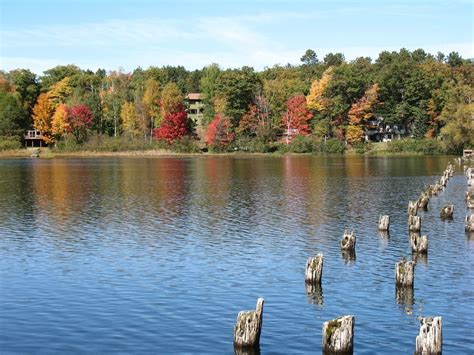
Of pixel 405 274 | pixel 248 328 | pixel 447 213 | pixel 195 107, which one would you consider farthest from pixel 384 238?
pixel 195 107

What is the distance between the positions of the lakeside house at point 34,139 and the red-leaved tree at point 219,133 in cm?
4486

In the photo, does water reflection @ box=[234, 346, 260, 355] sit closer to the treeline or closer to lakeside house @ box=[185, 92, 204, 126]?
the treeline

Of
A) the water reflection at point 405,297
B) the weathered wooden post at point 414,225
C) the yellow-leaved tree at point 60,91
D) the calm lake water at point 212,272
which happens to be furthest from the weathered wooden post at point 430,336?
the yellow-leaved tree at point 60,91

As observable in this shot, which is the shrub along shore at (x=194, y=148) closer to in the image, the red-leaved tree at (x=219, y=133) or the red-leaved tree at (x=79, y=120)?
the red-leaved tree at (x=219, y=133)

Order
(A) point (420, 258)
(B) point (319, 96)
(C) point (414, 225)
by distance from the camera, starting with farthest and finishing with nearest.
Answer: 1. (B) point (319, 96)
2. (C) point (414, 225)
3. (A) point (420, 258)

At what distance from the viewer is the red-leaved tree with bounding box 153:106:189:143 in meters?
161

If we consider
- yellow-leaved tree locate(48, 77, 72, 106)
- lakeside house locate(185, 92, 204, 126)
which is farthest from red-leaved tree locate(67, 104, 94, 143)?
lakeside house locate(185, 92, 204, 126)

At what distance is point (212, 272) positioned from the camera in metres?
31.8

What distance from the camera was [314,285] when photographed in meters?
28.7

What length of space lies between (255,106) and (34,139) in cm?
5994

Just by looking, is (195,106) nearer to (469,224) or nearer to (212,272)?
(469,224)

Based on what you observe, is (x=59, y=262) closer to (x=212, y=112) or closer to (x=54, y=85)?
(x=212, y=112)

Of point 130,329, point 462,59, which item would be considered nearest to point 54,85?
point 462,59

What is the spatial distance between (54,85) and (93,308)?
159m
